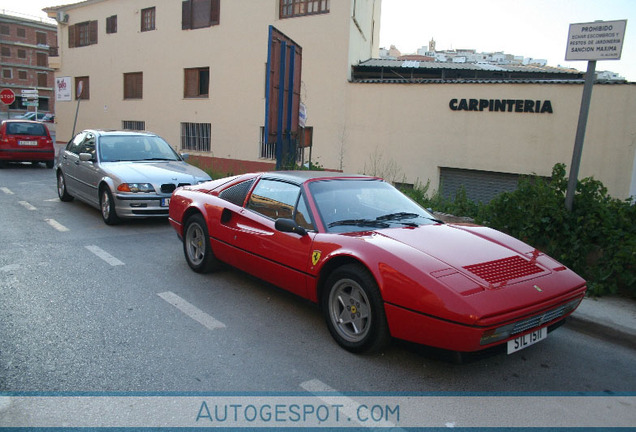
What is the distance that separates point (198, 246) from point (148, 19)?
19.3m

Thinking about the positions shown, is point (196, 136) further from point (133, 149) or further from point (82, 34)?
point (82, 34)

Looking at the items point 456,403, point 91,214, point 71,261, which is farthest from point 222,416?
point 91,214

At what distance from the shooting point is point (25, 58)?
2611 inches

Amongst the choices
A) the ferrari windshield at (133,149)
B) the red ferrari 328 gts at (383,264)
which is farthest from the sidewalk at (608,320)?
the ferrari windshield at (133,149)

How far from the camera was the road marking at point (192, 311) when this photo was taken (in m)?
4.49

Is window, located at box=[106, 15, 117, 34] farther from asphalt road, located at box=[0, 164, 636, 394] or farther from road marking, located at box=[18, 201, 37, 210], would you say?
asphalt road, located at box=[0, 164, 636, 394]

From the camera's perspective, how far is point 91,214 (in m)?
9.55

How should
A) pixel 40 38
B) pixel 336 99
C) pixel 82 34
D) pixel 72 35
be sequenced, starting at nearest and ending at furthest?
pixel 336 99
pixel 82 34
pixel 72 35
pixel 40 38

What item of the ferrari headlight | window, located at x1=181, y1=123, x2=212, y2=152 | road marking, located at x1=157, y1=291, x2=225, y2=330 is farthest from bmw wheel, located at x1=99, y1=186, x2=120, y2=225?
window, located at x1=181, y1=123, x2=212, y2=152

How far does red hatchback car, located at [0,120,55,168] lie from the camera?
645 inches

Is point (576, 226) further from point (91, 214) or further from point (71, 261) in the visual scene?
point (91, 214)

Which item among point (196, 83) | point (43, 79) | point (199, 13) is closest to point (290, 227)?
point (196, 83)

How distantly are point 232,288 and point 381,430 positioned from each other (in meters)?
2.91

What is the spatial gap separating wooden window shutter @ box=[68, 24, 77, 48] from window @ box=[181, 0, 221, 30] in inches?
390
